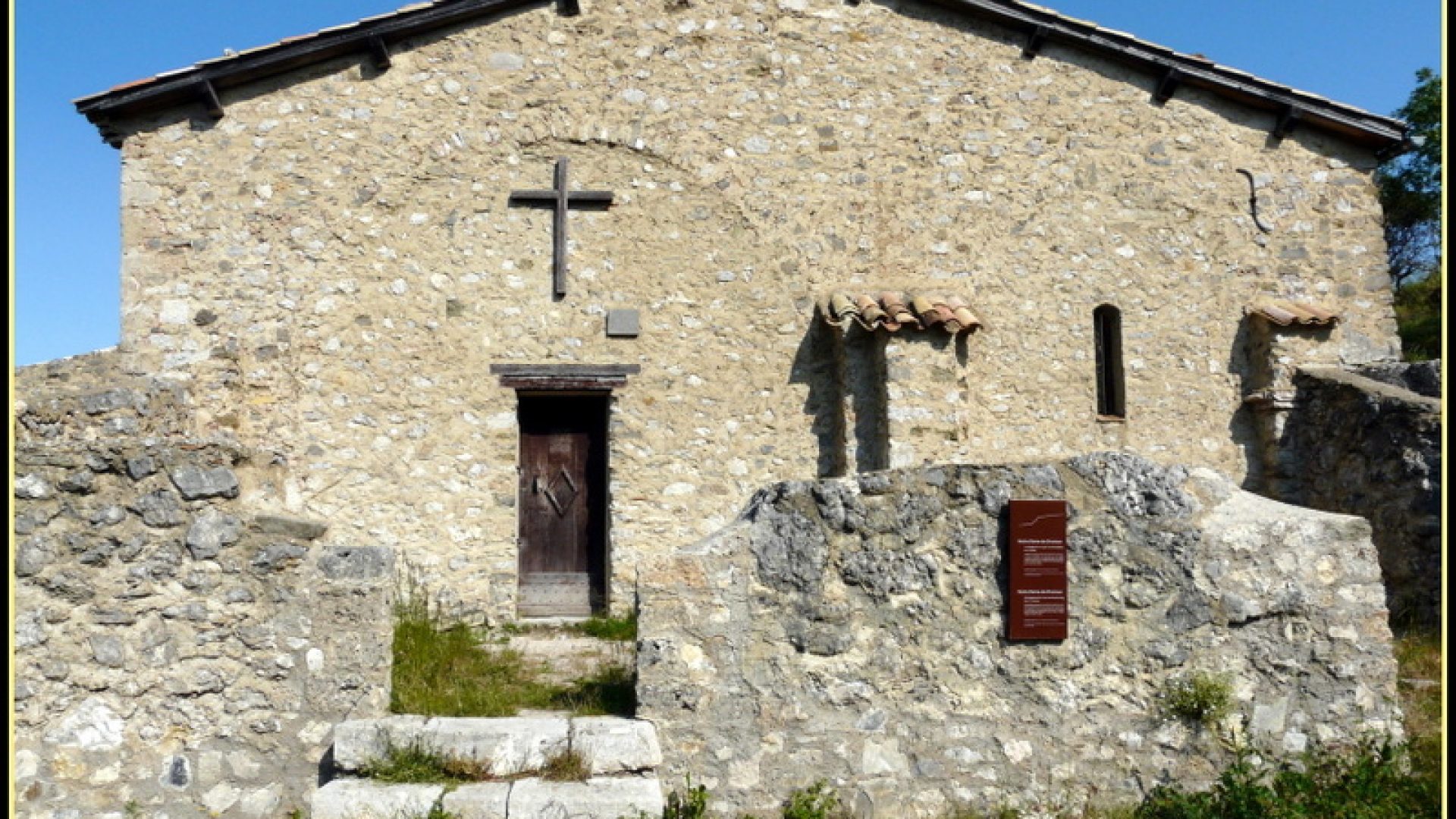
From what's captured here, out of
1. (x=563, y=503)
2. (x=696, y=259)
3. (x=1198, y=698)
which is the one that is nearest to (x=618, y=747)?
(x=1198, y=698)

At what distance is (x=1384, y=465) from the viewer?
8.50 m

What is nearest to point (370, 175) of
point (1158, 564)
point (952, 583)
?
point (952, 583)

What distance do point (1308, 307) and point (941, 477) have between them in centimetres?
621

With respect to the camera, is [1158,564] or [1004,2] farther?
[1004,2]

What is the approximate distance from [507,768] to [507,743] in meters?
0.12

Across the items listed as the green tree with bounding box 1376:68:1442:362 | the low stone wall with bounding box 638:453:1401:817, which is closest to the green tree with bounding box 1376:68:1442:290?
the green tree with bounding box 1376:68:1442:362

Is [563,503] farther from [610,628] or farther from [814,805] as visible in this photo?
[814,805]

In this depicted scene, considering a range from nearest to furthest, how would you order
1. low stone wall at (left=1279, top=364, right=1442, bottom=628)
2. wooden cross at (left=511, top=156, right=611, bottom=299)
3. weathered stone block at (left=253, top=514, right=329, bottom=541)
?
weathered stone block at (left=253, top=514, right=329, bottom=541), low stone wall at (left=1279, top=364, right=1442, bottom=628), wooden cross at (left=511, top=156, right=611, bottom=299)

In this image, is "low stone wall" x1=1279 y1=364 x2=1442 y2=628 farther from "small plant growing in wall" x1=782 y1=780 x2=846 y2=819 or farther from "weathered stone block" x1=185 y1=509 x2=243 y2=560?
"weathered stone block" x1=185 y1=509 x2=243 y2=560

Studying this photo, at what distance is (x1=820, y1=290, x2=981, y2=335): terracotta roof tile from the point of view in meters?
8.76

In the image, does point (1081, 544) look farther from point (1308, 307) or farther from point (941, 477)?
point (1308, 307)

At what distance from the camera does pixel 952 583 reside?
17.7 feet

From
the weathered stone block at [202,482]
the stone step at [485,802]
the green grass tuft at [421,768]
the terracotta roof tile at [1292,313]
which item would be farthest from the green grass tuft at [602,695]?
the terracotta roof tile at [1292,313]

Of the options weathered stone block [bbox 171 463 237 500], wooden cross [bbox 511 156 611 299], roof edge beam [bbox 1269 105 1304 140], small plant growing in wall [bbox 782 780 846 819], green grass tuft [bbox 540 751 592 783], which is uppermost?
roof edge beam [bbox 1269 105 1304 140]
